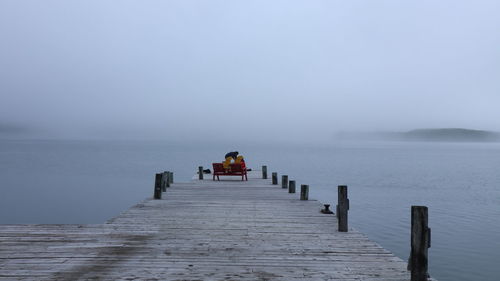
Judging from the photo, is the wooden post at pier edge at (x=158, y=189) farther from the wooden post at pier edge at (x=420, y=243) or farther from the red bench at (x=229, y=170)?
the wooden post at pier edge at (x=420, y=243)

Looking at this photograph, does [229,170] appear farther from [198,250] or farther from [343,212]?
[198,250]

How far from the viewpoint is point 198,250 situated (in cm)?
771

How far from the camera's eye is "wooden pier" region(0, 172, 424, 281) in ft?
20.8

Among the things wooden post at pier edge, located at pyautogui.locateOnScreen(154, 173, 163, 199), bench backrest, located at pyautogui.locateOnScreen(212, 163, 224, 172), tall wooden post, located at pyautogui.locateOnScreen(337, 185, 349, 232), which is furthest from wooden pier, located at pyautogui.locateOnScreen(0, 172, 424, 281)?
bench backrest, located at pyautogui.locateOnScreen(212, 163, 224, 172)

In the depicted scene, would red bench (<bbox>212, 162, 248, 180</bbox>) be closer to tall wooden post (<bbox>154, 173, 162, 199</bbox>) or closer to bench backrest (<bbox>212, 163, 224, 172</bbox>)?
bench backrest (<bbox>212, 163, 224, 172</bbox>)

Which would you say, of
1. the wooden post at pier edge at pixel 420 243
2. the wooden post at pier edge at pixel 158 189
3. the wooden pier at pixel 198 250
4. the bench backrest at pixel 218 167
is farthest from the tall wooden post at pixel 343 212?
the bench backrest at pixel 218 167

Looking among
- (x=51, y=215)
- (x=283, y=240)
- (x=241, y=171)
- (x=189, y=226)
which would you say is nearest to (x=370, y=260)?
(x=283, y=240)

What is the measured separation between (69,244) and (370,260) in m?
5.46

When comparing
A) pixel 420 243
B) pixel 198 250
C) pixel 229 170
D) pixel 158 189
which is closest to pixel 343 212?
pixel 420 243

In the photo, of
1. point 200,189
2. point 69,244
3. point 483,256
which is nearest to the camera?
point 69,244

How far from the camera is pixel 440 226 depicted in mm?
21844

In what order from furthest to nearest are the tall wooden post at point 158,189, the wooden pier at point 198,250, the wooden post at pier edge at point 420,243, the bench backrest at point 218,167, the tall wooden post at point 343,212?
the bench backrest at point 218,167 < the tall wooden post at point 158,189 < the tall wooden post at point 343,212 < the wooden pier at point 198,250 < the wooden post at pier edge at point 420,243

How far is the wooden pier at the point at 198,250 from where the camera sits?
249 inches

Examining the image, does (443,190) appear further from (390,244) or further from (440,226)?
(390,244)
